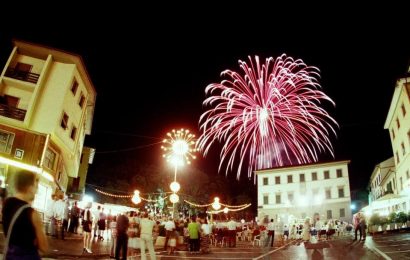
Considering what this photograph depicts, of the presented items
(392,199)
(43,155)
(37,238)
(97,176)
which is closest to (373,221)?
(392,199)

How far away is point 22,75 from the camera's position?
23047 millimetres

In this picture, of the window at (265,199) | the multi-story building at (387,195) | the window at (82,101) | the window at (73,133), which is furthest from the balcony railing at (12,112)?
the window at (265,199)

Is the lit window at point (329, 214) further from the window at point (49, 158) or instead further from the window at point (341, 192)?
the window at point (49, 158)

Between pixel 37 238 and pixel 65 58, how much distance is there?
74.1ft

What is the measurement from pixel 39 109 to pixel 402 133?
Answer: 31229 mm

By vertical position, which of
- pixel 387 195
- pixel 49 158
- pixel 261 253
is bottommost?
pixel 261 253

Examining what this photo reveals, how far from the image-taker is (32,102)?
21938 mm

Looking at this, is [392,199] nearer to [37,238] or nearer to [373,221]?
[373,221]

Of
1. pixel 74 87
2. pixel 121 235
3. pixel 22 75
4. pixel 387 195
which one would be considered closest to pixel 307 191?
pixel 387 195

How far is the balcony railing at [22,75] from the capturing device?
74.8 feet

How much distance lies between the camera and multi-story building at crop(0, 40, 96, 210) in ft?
69.7

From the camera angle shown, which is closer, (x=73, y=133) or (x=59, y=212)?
(x=59, y=212)

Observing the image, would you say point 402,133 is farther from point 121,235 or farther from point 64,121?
point 121,235

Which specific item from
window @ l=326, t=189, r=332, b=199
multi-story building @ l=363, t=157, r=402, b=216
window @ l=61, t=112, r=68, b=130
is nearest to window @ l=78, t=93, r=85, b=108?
window @ l=61, t=112, r=68, b=130
